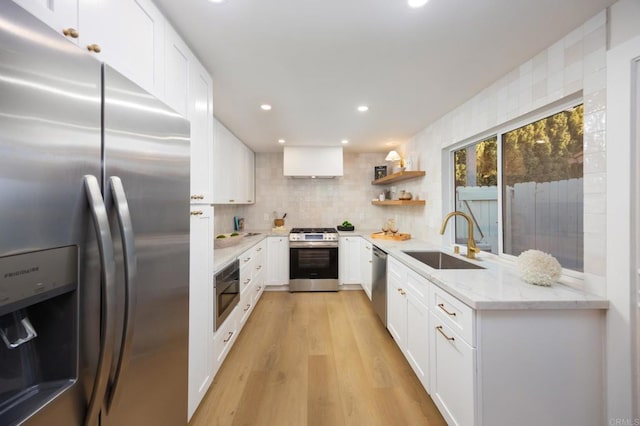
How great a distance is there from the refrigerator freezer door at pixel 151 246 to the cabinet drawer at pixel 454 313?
135cm

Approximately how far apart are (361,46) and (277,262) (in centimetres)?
314

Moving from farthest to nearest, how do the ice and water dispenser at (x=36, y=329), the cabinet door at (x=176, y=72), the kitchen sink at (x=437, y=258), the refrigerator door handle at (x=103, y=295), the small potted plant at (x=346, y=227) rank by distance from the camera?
the small potted plant at (x=346, y=227) < the kitchen sink at (x=437, y=258) < the cabinet door at (x=176, y=72) < the refrigerator door handle at (x=103, y=295) < the ice and water dispenser at (x=36, y=329)

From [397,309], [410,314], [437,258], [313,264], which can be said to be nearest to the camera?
[410,314]

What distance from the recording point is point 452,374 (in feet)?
4.60

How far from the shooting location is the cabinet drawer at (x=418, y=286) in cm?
174

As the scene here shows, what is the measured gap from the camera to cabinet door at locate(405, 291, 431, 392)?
5.66ft

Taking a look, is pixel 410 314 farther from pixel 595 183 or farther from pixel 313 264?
pixel 313 264

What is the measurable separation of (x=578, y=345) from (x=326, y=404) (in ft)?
4.76

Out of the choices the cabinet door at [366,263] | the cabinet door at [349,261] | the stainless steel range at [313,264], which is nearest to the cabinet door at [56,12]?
the cabinet door at [366,263]

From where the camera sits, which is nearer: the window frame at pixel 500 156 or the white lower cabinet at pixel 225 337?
the window frame at pixel 500 156

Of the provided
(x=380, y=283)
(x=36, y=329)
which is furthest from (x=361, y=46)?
(x=380, y=283)

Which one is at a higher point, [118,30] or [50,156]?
[118,30]

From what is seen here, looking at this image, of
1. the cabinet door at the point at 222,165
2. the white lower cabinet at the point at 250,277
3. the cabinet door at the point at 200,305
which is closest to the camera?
the cabinet door at the point at 200,305

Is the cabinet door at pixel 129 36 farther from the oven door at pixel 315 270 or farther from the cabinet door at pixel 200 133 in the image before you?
the oven door at pixel 315 270
